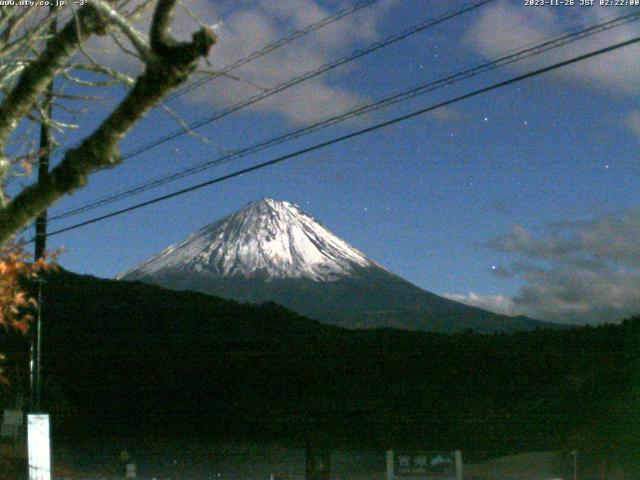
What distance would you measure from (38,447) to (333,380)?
25.6 metres

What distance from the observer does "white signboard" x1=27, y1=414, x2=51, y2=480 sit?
15419mm

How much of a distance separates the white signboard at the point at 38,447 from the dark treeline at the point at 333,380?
61.2 feet

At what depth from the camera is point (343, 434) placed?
3866 centimetres

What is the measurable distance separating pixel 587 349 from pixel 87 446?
70.5ft

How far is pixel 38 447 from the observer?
51.5 feet

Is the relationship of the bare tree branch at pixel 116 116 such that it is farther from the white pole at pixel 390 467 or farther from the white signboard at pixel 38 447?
the white pole at pixel 390 467

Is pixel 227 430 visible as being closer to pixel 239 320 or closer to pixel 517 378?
pixel 239 320

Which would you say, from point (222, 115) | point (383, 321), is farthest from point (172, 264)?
point (222, 115)

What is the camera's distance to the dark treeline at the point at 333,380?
120 feet

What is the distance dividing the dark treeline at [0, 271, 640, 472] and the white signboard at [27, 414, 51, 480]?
18652 mm

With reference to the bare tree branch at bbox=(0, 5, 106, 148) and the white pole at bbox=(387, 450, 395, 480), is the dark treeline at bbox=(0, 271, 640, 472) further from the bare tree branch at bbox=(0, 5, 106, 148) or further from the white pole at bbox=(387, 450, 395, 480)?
the bare tree branch at bbox=(0, 5, 106, 148)

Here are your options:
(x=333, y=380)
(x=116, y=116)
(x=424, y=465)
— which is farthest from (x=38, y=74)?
(x=333, y=380)

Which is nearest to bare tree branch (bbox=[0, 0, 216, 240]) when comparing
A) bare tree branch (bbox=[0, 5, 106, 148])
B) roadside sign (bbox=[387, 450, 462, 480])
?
bare tree branch (bbox=[0, 5, 106, 148])

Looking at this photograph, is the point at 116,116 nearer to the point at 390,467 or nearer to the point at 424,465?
the point at 390,467
